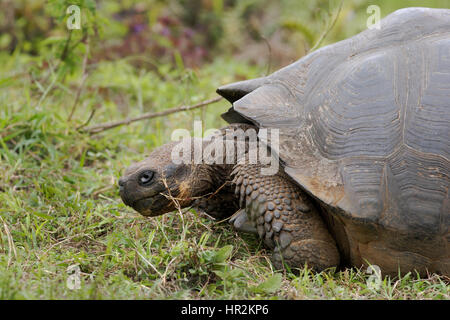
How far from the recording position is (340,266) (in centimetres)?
301

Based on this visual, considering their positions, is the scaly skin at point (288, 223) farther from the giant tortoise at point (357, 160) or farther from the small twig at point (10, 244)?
the small twig at point (10, 244)

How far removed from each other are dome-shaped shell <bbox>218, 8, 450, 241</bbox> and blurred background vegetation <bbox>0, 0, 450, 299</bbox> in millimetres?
429

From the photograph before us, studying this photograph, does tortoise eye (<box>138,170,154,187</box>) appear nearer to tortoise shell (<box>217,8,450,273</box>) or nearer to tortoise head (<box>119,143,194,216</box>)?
tortoise head (<box>119,143,194,216</box>)

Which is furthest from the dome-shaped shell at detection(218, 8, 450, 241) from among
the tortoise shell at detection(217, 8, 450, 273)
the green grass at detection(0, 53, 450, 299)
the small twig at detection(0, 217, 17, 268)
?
the small twig at detection(0, 217, 17, 268)

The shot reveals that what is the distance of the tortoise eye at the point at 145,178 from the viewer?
3.16 meters

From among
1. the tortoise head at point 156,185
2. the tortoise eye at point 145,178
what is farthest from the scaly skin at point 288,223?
the tortoise eye at point 145,178

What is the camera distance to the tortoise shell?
104 inches

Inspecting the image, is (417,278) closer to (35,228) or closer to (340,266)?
(340,266)

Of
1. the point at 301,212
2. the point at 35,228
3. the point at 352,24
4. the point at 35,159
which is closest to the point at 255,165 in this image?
the point at 301,212

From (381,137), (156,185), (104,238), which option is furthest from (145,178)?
(381,137)

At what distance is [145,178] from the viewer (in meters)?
3.17

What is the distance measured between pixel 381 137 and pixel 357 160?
0.17m

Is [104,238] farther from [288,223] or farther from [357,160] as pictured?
[357,160]

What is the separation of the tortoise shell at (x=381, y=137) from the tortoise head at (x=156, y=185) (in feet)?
1.92
